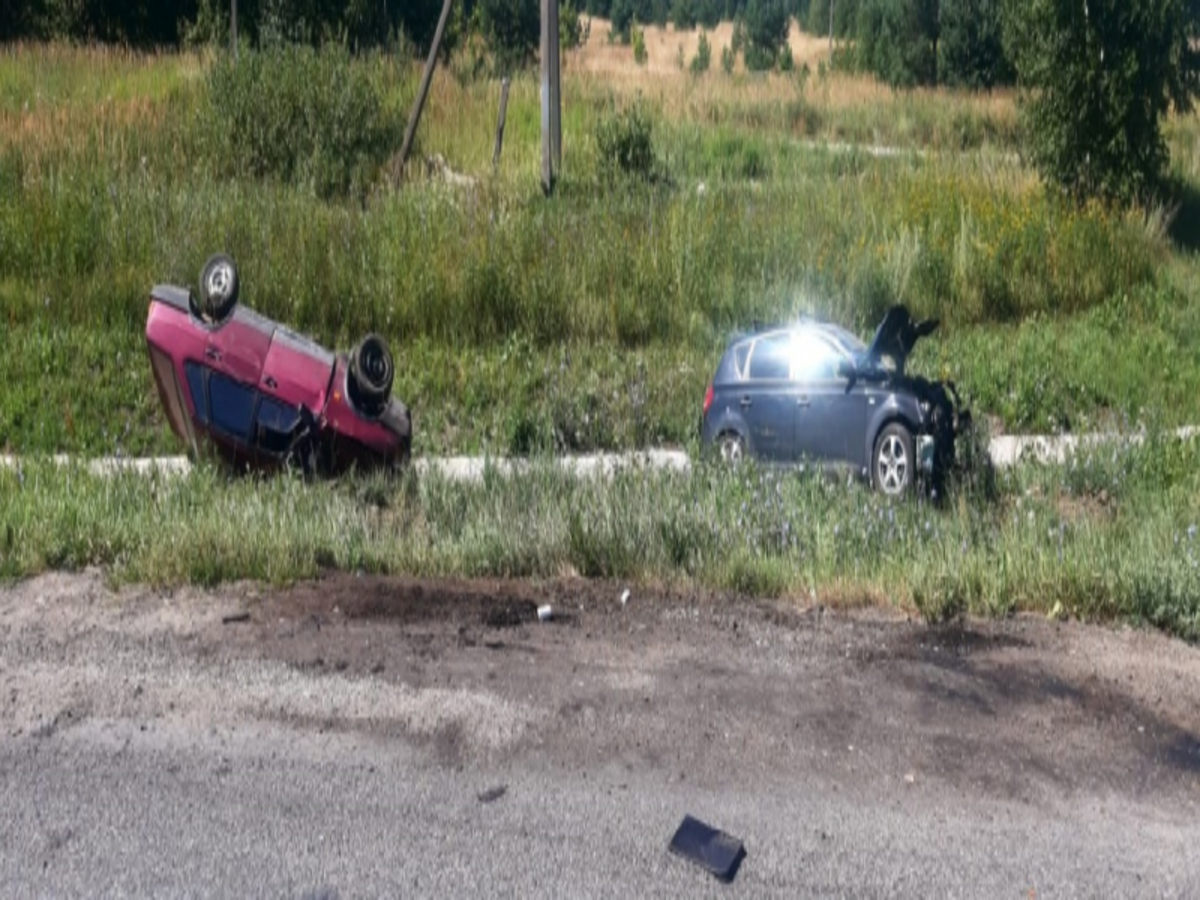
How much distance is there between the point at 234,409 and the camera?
10516mm

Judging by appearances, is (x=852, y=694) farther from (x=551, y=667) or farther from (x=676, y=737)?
(x=551, y=667)

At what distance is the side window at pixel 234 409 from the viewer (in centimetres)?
1049

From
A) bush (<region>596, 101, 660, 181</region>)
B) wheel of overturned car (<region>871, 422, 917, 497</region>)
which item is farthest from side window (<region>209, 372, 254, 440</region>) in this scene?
bush (<region>596, 101, 660, 181</region>)

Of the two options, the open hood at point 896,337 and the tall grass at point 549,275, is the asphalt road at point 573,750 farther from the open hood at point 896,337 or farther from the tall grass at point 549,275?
the tall grass at point 549,275

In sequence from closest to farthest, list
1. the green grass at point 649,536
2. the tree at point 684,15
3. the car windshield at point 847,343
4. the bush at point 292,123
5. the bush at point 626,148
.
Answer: the green grass at point 649,536, the car windshield at point 847,343, the bush at point 292,123, the bush at point 626,148, the tree at point 684,15

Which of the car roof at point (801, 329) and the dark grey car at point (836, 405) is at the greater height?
the car roof at point (801, 329)

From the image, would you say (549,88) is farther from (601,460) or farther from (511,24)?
(511,24)

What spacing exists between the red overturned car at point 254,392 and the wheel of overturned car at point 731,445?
2.63 metres

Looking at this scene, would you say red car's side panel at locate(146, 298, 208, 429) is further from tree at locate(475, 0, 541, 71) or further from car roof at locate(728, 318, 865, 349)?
tree at locate(475, 0, 541, 71)

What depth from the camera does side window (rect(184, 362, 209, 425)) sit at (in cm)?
1046

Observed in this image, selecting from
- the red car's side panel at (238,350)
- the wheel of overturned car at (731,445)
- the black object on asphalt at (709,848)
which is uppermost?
the red car's side panel at (238,350)

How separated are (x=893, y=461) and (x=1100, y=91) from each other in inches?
491

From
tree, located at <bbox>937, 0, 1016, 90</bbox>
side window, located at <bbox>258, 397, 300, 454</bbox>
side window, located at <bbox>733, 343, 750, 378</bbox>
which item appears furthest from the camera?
tree, located at <bbox>937, 0, 1016, 90</bbox>

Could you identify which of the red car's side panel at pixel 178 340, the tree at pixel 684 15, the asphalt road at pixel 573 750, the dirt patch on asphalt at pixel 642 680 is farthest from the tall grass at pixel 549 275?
the tree at pixel 684 15
